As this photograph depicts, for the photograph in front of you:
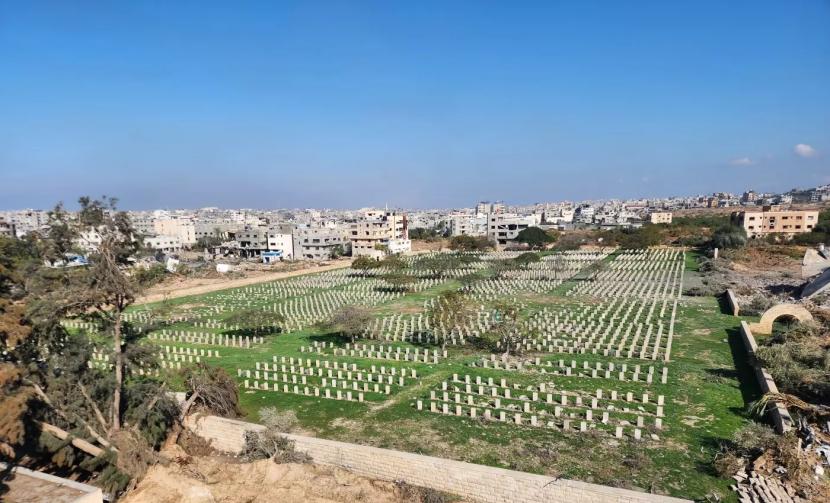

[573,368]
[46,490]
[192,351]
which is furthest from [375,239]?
[46,490]

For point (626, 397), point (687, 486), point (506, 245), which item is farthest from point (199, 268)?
point (687, 486)

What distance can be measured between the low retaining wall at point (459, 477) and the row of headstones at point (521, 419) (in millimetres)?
3673

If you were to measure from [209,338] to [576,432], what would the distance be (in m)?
21.9

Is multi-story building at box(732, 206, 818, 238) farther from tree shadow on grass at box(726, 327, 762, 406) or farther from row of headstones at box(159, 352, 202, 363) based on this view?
row of headstones at box(159, 352, 202, 363)

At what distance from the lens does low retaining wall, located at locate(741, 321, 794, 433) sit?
42.2 feet

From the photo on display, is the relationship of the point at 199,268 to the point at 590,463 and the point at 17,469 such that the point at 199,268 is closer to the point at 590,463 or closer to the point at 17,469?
the point at 17,469

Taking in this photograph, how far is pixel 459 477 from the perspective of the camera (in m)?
11.6

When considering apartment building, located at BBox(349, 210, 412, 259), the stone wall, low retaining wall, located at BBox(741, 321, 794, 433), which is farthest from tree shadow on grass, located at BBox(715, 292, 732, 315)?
apartment building, located at BBox(349, 210, 412, 259)

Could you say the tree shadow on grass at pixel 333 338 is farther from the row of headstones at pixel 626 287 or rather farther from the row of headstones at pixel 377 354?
the row of headstones at pixel 626 287

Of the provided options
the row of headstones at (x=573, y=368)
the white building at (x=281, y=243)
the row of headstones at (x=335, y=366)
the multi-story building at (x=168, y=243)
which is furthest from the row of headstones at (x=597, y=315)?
the multi-story building at (x=168, y=243)

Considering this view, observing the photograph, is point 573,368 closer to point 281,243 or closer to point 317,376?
point 317,376

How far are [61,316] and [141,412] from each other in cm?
354

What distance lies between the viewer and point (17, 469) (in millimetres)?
11305

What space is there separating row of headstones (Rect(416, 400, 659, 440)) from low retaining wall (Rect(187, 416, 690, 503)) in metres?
3.67
